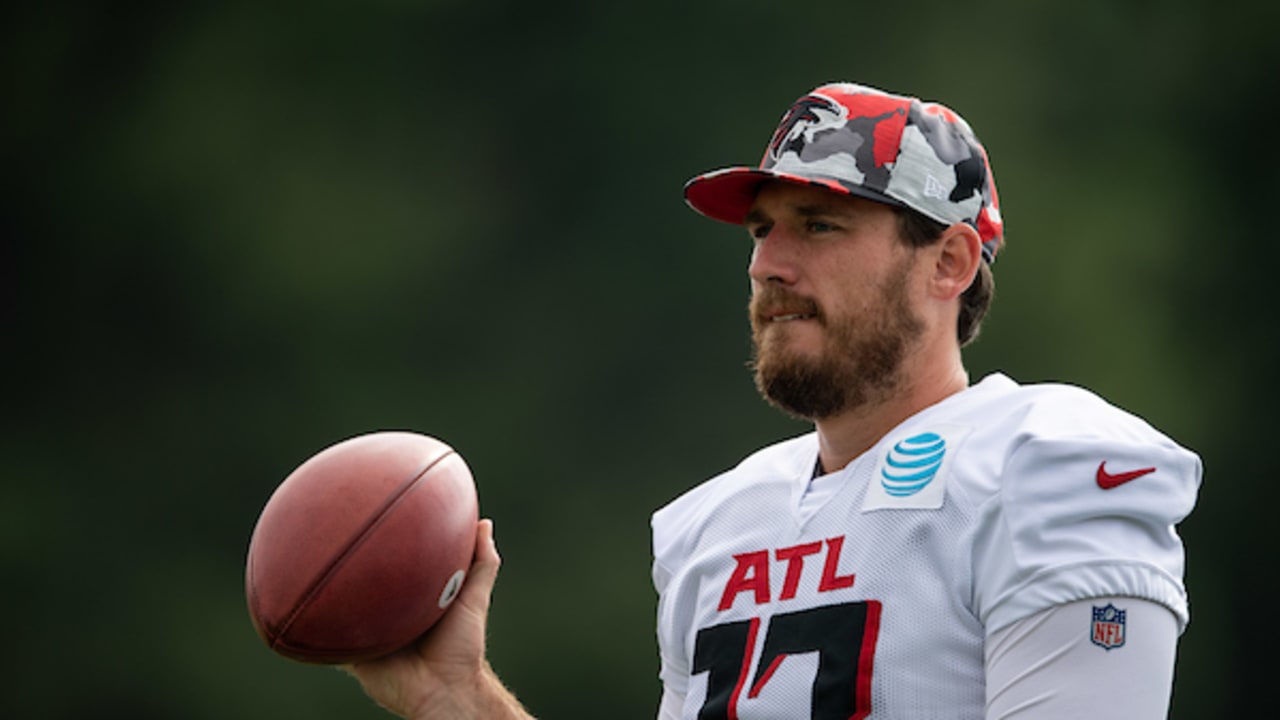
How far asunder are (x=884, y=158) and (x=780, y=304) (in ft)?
0.82

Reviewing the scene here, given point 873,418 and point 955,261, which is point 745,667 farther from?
point 955,261

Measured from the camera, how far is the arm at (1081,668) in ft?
5.45

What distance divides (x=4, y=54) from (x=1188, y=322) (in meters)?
5.25

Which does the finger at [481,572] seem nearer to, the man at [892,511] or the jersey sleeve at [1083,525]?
the man at [892,511]

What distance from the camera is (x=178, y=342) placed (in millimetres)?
6375

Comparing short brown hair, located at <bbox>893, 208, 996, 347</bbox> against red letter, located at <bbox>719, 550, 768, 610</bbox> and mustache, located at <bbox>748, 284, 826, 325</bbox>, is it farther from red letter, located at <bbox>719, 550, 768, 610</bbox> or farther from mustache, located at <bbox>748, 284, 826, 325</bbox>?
red letter, located at <bbox>719, 550, 768, 610</bbox>

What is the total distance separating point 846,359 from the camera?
83.5 inches

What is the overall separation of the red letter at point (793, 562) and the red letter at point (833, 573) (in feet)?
0.09

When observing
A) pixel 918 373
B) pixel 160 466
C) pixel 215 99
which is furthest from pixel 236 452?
pixel 918 373

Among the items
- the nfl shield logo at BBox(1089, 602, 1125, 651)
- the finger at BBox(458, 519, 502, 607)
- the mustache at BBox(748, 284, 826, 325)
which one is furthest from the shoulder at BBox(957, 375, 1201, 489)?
the finger at BBox(458, 519, 502, 607)

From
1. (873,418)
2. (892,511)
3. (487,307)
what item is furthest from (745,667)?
(487,307)

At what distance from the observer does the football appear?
206 centimetres

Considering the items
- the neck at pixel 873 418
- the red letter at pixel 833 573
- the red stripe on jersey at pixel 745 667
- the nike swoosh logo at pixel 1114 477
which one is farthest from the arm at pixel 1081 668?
the neck at pixel 873 418

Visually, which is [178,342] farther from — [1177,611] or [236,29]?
[1177,611]
